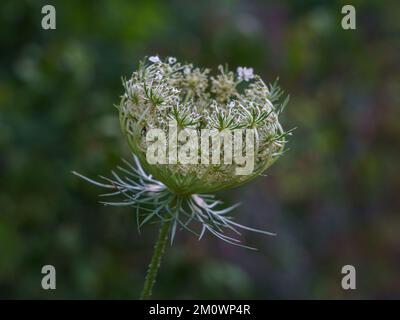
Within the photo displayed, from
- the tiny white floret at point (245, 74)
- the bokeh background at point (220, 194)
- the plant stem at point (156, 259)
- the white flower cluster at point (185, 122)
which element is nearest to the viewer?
the plant stem at point (156, 259)

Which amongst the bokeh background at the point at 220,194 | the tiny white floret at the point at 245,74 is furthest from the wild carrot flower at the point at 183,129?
the bokeh background at the point at 220,194

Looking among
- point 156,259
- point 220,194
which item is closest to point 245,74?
point 156,259

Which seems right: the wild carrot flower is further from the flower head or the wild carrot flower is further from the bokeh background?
the bokeh background

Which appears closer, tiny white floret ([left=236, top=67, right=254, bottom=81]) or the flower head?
the flower head

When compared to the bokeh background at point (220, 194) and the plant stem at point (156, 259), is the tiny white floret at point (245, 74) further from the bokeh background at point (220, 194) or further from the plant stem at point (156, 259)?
the bokeh background at point (220, 194)

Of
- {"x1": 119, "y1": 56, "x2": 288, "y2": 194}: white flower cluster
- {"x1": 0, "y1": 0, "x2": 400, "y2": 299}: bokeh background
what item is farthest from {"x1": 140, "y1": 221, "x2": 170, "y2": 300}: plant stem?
{"x1": 0, "y1": 0, "x2": 400, "y2": 299}: bokeh background

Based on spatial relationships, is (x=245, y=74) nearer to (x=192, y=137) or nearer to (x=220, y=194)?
(x=192, y=137)

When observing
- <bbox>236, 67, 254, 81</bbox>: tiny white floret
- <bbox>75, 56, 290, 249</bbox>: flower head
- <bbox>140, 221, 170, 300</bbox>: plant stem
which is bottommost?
<bbox>140, 221, 170, 300</bbox>: plant stem

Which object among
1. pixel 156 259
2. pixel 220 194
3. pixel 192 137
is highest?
pixel 220 194

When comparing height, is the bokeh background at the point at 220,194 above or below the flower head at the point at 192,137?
above
